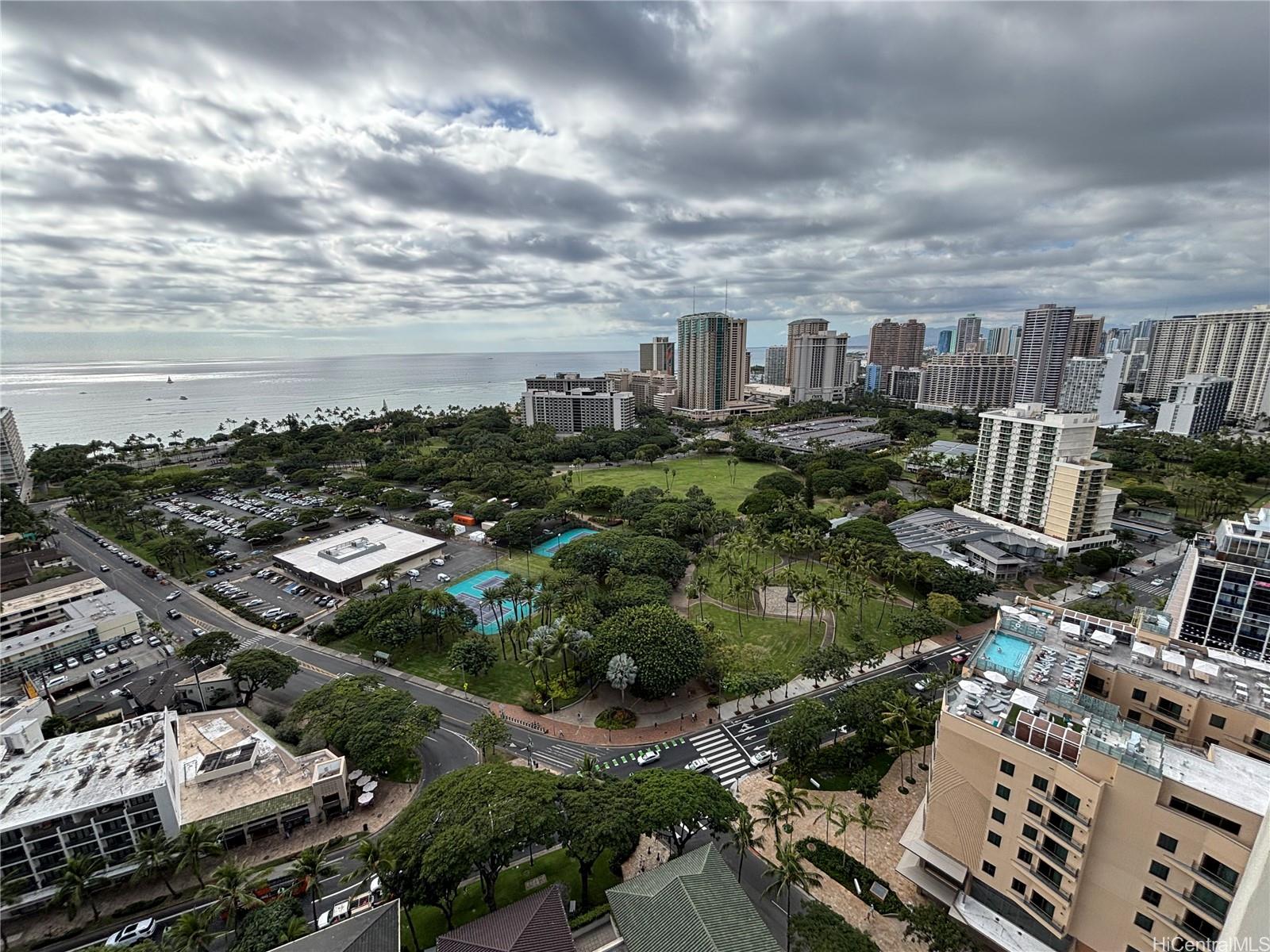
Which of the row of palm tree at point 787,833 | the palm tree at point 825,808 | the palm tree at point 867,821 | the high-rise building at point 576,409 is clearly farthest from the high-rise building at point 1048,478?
the high-rise building at point 576,409

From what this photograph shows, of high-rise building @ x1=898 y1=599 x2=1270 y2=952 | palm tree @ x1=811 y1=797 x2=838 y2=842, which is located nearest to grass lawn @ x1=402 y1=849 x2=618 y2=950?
palm tree @ x1=811 y1=797 x2=838 y2=842

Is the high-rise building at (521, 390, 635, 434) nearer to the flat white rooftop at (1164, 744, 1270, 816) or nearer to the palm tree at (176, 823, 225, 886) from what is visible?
the palm tree at (176, 823, 225, 886)

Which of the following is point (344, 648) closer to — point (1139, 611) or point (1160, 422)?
point (1139, 611)

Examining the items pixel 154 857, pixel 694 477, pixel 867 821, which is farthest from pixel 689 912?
pixel 694 477

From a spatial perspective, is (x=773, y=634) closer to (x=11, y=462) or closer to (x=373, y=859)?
(x=373, y=859)

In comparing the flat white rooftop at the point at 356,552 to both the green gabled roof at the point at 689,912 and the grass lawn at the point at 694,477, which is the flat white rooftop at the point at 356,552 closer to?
the grass lawn at the point at 694,477

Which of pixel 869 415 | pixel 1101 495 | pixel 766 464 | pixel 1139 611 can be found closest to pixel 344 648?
pixel 1139 611
